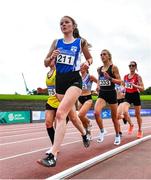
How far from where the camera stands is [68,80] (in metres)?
6.74

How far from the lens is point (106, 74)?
1008 centimetres

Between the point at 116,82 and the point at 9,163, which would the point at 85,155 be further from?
the point at 116,82

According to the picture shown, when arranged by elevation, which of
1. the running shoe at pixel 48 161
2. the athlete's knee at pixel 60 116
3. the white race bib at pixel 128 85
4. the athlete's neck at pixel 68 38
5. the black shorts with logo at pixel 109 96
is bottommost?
the running shoe at pixel 48 161

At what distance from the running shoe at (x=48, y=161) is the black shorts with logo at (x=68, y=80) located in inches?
45.8

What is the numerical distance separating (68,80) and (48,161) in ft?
4.43

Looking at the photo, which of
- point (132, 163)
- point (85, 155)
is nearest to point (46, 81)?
point (85, 155)

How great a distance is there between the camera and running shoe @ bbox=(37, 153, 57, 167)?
6004mm

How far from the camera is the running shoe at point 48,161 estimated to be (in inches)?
236

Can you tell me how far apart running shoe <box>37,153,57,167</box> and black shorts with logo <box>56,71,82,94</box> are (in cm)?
116

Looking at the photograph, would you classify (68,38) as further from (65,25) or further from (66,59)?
(66,59)

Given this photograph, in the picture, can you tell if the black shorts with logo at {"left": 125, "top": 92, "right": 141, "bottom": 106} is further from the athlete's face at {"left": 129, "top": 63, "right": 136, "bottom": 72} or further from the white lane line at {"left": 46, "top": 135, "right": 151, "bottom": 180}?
the white lane line at {"left": 46, "top": 135, "right": 151, "bottom": 180}

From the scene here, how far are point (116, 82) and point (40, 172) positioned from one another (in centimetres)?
422

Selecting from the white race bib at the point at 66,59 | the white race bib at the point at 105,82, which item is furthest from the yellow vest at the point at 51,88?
the white race bib at the point at 105,82

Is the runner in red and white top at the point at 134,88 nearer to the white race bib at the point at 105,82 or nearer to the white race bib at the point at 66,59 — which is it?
the white race bib at the point at 105,82
